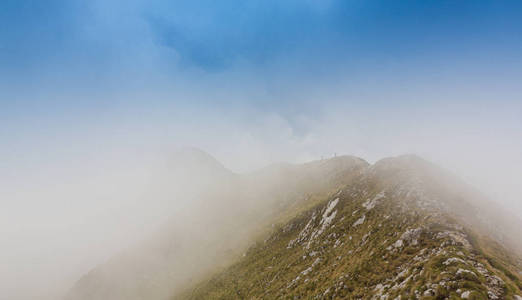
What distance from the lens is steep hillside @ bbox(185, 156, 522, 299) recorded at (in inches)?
1185

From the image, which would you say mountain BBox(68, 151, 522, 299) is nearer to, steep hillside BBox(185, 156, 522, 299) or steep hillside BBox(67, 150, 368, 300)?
steep hillside BBox(185, 156, 522, 299)

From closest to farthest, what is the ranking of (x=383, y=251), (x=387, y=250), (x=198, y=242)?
(x=387, y=250) < (x=383, y=251) < (x=198, y=242)

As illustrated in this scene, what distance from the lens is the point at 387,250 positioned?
43219 mm

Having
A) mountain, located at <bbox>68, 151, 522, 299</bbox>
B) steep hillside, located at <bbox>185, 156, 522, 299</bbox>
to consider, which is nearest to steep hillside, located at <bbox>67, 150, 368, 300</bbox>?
mountain, located at <bbox>68, 151, 522, 299</bbox>

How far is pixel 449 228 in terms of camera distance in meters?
41.5

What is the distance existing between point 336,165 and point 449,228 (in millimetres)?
130031

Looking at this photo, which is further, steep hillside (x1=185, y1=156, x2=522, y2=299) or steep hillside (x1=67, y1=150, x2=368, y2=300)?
steep hillside (x1=67, y1=150, x2=368, y2=300)

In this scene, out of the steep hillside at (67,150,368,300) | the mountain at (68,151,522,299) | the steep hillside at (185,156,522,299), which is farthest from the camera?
the steep hillside at (67,150,368,300)

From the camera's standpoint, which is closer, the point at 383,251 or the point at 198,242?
the point at 383,251

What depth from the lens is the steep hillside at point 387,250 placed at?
3011 cm

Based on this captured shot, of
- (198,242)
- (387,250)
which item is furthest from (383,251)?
(198,242)

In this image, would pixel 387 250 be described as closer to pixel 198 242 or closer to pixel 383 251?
pixel 383 251

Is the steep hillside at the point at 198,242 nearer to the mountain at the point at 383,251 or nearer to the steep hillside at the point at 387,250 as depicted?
the mountain at the point at 383,251

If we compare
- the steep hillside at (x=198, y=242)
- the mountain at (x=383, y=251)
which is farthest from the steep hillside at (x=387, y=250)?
the steep hillside at (x=198, y=242)
